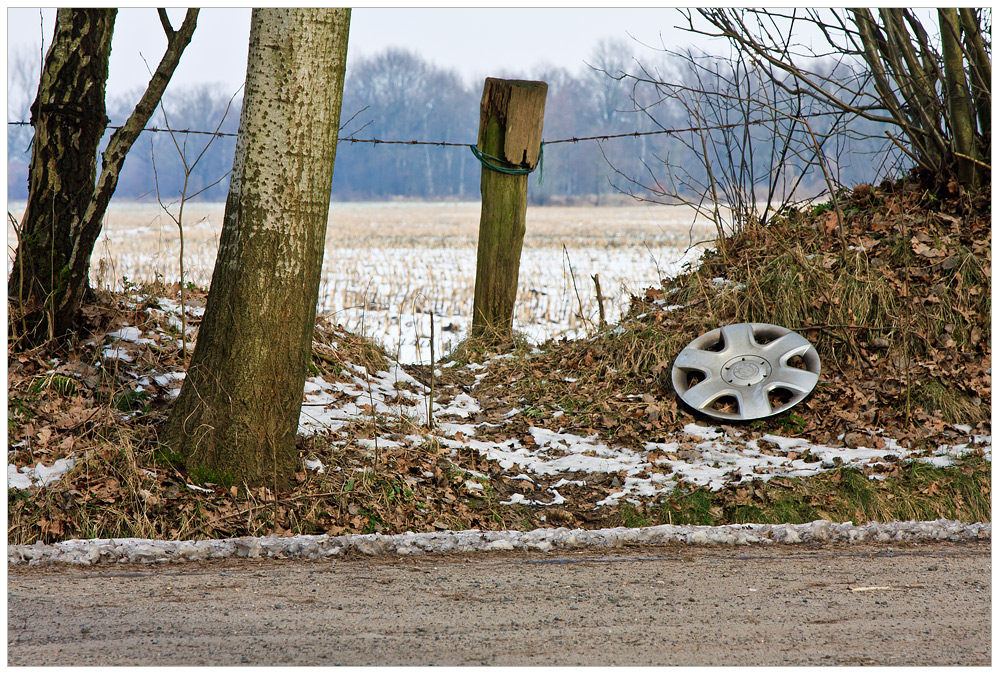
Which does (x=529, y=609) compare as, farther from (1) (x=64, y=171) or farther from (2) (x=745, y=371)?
(1) (x=64, y=171)

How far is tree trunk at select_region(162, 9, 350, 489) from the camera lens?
4.41 meters

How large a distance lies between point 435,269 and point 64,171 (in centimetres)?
Answer: 1209

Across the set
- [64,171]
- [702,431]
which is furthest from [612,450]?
[64,171]

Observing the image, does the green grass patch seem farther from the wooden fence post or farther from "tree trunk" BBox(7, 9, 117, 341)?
"tree trunk" BBox(7, 9, 117, 341)

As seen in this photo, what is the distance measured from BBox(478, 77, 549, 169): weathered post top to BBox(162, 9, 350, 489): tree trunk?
12.7 ft

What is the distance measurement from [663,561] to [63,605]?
292 centimetres

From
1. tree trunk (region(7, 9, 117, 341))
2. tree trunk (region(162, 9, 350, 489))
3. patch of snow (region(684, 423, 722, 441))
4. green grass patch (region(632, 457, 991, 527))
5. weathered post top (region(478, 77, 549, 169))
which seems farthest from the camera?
weathered post top (region(478, 77, 549, 169))

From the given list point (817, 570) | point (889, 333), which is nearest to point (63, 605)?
point (817, 570)

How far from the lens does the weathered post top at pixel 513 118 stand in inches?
325

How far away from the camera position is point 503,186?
27.8 ft

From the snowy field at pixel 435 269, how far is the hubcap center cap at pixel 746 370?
5.50 ft

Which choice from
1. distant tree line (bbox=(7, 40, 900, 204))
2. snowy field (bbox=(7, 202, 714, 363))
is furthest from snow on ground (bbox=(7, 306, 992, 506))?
distant tree line (bbox=(7, 40, 900, 204))

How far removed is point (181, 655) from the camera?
2959mm

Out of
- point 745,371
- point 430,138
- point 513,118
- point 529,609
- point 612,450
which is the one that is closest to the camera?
point 529,609
